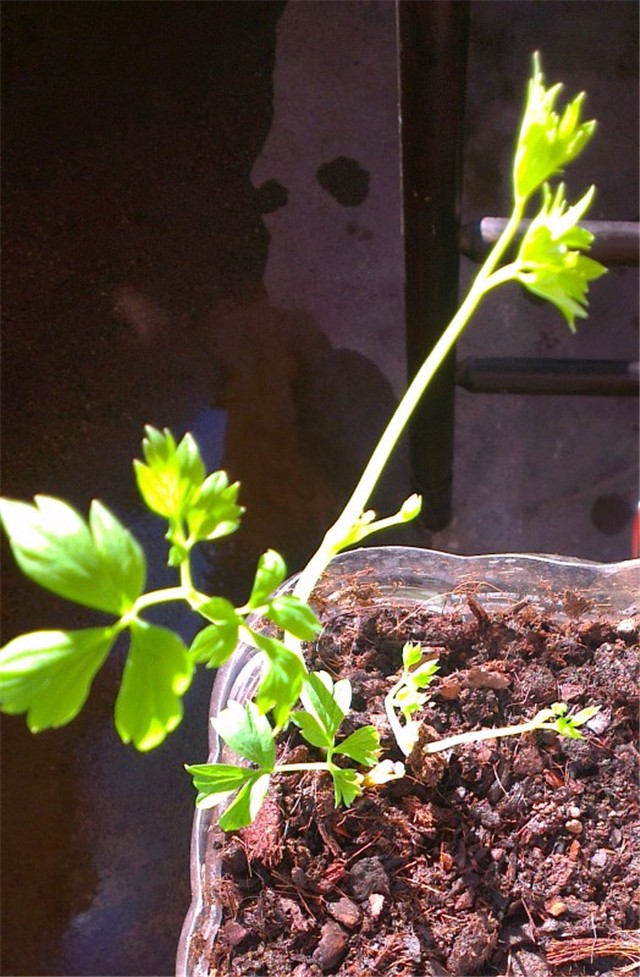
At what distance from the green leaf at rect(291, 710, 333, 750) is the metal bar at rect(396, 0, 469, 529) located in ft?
1.51

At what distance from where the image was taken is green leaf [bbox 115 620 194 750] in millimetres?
356

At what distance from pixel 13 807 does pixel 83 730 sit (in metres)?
0.14

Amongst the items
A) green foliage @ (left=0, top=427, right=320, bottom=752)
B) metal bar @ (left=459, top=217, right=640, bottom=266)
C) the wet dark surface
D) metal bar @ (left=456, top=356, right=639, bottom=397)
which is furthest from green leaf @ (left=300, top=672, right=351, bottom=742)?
the wet dark surface

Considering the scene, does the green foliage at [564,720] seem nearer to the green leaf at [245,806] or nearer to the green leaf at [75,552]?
the green leaf at [245,806]

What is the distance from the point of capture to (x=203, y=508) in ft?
1.30

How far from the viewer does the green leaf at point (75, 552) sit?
0.35 metres

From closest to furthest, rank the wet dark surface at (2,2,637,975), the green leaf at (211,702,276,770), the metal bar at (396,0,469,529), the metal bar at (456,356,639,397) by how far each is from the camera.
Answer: the green leaf at (211,702,276,770), the metal bar at (396,0,469,529), the metal bar at (456,356,639,397), the wet dark surface at (2,2,637,975)

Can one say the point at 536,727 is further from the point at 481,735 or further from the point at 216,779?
the point at 216,779

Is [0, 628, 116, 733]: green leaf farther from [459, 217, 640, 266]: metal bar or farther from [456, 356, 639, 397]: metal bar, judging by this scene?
[456, 356, 639, 397]: metal bar

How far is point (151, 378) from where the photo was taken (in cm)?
142

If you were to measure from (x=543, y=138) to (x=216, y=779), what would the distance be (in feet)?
1.27

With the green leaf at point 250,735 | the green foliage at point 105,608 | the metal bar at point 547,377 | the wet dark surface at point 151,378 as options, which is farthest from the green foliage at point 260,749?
the wet dark surface at point 151,378

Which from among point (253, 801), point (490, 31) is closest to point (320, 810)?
point (253, 801)

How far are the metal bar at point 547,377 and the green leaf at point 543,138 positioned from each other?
55cm
